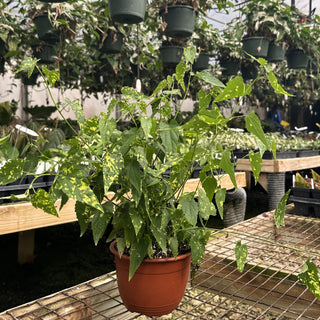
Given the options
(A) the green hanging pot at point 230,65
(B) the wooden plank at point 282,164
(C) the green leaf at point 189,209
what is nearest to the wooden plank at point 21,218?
(C) the green leaf at point 189,209

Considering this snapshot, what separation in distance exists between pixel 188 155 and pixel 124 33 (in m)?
2.15

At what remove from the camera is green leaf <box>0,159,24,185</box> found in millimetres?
580

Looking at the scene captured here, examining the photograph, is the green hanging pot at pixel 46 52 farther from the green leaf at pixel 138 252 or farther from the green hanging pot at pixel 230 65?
the green leaf at pixel 138 252

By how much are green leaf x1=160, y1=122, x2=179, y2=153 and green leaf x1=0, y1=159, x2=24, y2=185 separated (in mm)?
235

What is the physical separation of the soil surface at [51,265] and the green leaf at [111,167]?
1.50 meters

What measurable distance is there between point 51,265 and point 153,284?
1.61 metres

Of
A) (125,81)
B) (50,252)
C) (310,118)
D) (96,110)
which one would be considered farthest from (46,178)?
(310,118)

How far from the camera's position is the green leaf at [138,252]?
660 millimetres

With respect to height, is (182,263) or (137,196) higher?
(137,196)

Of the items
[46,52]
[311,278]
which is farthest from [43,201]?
[46,52]

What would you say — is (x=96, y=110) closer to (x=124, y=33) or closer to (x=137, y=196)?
(x=124, y=33)

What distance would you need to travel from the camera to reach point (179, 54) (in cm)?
276

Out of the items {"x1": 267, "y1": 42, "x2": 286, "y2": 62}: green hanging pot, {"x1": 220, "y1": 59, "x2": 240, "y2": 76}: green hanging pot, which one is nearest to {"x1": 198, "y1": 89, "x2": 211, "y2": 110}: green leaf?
{"x1": 267, "y1": 42, "x2": 286, "y2": 62}: green hanging pot

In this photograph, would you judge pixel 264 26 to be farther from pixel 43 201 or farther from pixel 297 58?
pixel 43 201
